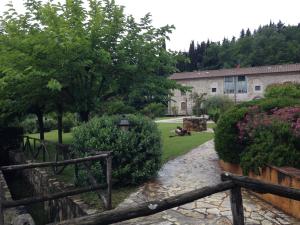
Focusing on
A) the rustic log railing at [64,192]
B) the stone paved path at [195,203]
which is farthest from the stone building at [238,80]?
the rustic log railing at [64,192]

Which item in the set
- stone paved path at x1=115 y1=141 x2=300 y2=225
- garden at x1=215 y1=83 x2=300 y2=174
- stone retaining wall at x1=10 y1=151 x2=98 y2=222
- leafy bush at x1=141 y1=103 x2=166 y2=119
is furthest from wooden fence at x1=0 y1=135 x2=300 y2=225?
leafy bush at x1=141 y1=103 x2=166 y2=119

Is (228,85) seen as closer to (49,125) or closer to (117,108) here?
(49,125)

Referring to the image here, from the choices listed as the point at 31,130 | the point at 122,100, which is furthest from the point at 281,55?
the point at 122,100

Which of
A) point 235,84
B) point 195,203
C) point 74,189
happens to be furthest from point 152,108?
point 235,84

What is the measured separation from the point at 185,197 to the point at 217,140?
5972 millimetres

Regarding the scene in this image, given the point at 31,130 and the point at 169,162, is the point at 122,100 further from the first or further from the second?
the point at 31,130

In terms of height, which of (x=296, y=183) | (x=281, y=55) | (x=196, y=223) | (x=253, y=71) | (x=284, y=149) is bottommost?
(x=196, y=223)

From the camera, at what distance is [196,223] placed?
5.14 m

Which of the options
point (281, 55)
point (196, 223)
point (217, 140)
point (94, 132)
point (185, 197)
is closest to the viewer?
point (185, 197)

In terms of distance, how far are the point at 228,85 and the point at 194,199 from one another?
148 ft

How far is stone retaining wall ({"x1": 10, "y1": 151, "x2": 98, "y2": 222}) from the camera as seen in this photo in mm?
5887

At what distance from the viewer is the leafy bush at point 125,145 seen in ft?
24.0

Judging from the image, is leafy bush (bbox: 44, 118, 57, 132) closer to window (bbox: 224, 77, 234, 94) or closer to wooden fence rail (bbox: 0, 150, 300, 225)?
window (bbox: 224, 77, 234, 94)

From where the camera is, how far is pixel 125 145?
7.36 metres
